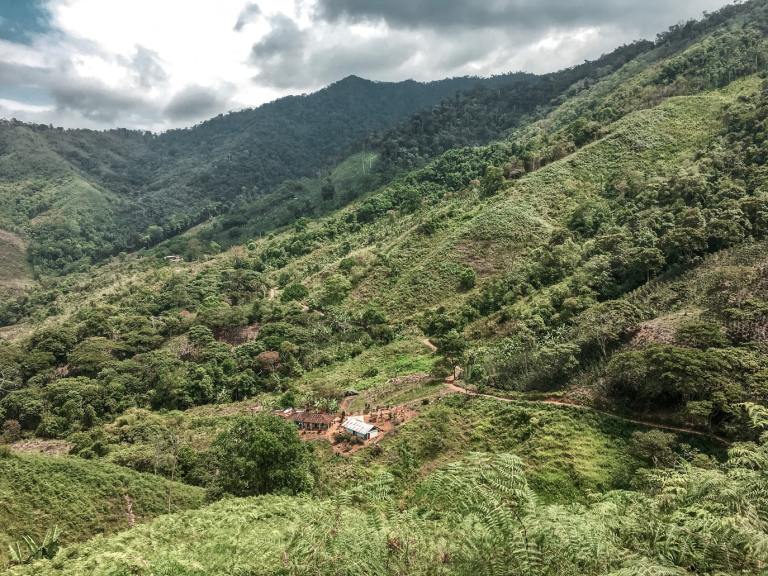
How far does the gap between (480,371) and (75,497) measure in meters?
24.7

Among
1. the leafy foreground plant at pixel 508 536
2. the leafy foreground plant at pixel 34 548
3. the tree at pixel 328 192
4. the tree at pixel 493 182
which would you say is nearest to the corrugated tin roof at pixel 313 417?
the leafy foreground plant at pixel 34 548

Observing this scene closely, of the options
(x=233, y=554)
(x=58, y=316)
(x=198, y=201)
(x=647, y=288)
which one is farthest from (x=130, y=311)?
(x=198, y=201)

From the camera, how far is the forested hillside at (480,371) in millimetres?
7309

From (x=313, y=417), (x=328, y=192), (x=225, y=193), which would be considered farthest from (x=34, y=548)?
(x=225, y=193)

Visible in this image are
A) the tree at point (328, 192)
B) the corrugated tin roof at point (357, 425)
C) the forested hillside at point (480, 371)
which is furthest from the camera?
the tree at point (328, 192)

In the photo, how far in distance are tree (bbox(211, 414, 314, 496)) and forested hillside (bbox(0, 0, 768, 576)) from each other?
11 centimetres

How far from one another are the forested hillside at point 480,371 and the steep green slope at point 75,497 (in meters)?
1.39

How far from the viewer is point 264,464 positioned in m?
24.5

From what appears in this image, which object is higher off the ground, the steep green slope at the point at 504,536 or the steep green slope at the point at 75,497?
the steep green slope at the point at 504,536

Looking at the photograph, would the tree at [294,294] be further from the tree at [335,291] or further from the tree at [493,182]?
the tree at [493,182]

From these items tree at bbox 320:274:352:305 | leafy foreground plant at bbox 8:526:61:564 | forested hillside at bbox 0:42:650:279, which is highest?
forested hillside at bbox 0:42:650:279

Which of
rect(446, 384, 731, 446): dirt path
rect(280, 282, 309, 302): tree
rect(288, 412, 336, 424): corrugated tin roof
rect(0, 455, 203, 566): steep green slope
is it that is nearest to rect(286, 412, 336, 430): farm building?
rect(288, 412, 336, 424): corrugated tin roof

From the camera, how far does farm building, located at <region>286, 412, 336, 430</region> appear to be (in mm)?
34844

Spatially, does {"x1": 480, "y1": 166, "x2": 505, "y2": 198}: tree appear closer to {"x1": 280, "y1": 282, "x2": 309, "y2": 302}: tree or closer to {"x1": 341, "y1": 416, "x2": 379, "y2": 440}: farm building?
{"x1": 280, "y1": 282, "x2": 309, "y2": 302}: tree
